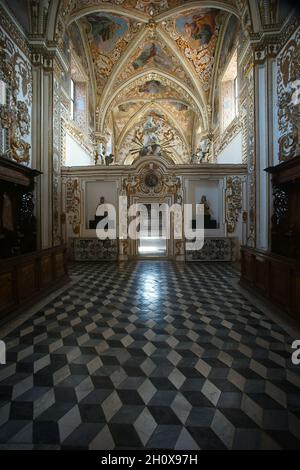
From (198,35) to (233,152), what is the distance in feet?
19.7

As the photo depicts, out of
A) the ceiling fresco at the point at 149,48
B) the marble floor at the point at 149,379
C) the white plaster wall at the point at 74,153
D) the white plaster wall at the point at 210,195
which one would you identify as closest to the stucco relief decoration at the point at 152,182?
the white plaster wall at the point at 210,195

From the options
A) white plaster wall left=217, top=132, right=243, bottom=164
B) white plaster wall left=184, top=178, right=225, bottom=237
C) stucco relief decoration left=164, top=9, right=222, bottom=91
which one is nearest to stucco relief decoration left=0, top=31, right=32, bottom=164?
white plaster wall left=184, top=178, right=225, bottom=237

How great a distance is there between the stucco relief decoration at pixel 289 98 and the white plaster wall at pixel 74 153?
8384 millimetres

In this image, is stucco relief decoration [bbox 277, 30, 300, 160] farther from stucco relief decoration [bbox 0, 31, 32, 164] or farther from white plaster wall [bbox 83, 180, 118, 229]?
stucco relief decoration [bbox 0, 31, 32, 164]

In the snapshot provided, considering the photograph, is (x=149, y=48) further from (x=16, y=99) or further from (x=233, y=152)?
(x=16, y=99)

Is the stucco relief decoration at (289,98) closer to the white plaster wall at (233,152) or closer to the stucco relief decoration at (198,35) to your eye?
the white plaster wall at (233,152)

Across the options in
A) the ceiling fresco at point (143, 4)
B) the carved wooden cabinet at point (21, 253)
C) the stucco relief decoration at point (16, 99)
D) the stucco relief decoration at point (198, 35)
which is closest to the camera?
the carved wooden cabinet at point (21, 253)

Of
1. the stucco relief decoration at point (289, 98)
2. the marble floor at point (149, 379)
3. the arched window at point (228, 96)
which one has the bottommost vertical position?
the marble floor at point (149, 379)

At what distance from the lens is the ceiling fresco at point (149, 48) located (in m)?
10.7

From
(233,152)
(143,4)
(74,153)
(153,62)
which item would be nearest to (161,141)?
(153,62)

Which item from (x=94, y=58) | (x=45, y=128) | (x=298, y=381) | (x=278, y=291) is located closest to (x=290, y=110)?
(x=278, y=291)

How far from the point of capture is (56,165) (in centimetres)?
874

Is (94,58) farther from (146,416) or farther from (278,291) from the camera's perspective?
(146,416)

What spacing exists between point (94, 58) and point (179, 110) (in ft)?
28.6
